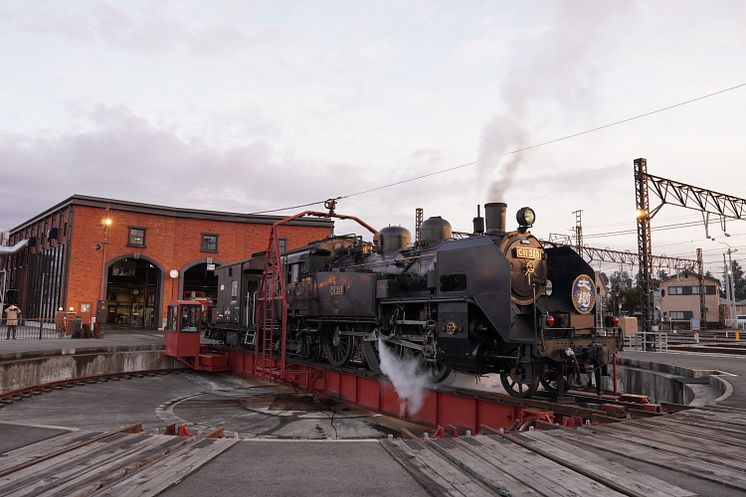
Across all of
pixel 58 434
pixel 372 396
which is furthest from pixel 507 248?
pixel 58 434

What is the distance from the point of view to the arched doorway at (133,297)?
40.4 meters

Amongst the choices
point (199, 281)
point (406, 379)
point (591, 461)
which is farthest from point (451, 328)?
point (199, 281)

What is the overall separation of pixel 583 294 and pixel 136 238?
29931mm

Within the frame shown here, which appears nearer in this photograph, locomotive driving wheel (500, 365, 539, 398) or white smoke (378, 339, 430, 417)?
locomotive driving wheel (500, 365, 539, 398)

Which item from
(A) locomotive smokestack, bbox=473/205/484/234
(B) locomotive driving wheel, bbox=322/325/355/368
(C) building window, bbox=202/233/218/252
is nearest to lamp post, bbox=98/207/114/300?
(C) building window, bbox=202/233/218/252

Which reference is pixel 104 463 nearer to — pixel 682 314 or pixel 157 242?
pixel 157 242

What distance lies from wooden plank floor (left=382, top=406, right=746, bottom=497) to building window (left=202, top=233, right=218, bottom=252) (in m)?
30.9

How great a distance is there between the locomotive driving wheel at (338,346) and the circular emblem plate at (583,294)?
577cm

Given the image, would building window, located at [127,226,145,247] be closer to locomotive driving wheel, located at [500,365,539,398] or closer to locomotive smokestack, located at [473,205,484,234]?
locomotive smokestack, located at [473,205,484,234]

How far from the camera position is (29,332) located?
2542cm

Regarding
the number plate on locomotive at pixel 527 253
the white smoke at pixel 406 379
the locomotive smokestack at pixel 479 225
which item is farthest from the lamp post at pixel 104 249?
the number plate on locomotive at pixel 527 253

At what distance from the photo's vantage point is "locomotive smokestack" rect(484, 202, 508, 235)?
9.84 metres

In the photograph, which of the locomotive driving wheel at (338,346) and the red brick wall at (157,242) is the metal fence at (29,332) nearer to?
the red brick wall at (157,242)

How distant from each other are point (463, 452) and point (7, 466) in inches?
175
